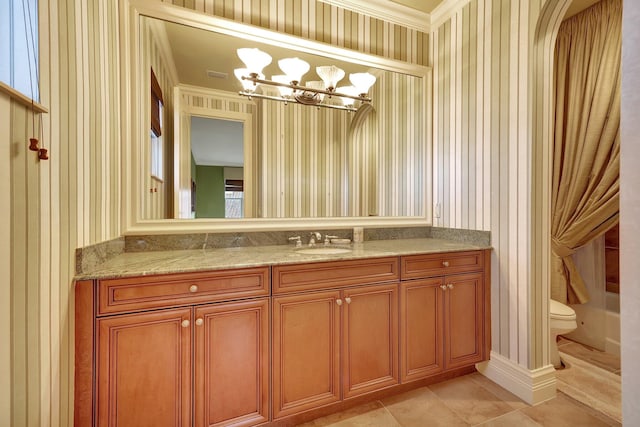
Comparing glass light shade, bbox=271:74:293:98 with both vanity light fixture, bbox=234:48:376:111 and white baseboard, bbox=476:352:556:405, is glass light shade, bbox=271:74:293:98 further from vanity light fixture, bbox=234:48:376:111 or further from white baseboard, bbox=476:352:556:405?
→ white baseboard, bbox=476:352:556:405

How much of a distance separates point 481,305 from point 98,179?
2331mm

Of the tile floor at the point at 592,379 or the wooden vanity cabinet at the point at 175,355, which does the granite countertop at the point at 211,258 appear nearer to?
the wooden vanity cabinet at the point at 175,355

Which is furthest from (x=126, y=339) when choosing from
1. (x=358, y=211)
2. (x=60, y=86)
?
(x=358, y=211)

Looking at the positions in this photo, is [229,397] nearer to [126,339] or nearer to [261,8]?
[126,339]

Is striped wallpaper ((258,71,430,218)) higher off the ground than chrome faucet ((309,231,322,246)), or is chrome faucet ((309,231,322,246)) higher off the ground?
striped wallpaper ((258,71,430,218))

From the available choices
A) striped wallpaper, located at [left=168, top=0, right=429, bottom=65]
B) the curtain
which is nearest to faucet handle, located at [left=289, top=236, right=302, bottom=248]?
striped wallpaper, located at [left=168, top=0, right=429, bottom=65]

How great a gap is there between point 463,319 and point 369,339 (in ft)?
2.33

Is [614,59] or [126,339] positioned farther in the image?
[614,59]

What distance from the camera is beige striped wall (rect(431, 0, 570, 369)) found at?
5.73 feet

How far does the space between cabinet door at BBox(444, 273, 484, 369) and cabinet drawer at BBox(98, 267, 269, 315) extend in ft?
3.96

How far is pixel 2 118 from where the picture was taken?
0.76 m

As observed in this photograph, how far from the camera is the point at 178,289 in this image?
1275 millimetres

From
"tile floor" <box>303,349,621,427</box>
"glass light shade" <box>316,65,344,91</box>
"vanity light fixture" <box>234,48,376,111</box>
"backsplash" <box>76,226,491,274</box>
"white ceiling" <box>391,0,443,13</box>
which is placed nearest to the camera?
"backsplash" <box>76,226,491,274</box>

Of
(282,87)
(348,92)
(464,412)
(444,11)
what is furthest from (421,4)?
(464,412)
